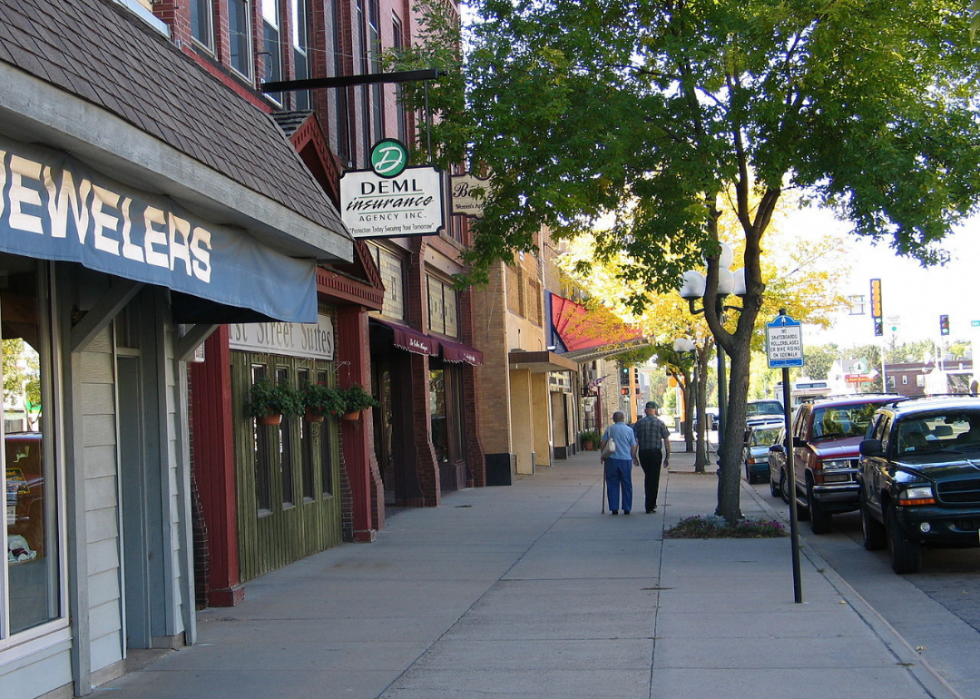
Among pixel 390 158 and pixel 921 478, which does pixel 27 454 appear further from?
pixel 921 478

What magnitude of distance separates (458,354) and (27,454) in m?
13.7

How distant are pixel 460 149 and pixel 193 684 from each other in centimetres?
833

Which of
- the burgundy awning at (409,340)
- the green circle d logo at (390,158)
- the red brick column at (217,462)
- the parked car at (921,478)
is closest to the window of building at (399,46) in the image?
the burgundy awning at (409,340)

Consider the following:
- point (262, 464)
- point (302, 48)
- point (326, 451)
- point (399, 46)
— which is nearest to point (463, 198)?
point (399, 46)

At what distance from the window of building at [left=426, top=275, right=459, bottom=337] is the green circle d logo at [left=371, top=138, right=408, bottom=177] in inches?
328

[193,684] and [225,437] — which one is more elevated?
[225,437]

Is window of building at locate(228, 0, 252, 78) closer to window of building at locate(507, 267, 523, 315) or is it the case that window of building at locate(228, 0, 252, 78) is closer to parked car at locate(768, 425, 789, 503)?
parked car at locate(768, 425, 789, 503)

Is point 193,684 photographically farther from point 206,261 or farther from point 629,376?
point 629,376

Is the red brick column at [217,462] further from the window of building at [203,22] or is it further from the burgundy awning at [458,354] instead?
the burgundy awning at [458,354]

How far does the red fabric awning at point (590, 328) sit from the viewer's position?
29922 mm

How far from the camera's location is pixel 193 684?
6957 mm

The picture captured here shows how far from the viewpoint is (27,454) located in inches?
246

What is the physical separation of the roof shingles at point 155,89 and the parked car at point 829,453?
824 cm

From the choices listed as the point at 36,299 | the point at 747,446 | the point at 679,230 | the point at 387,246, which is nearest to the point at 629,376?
the point at 747,446
